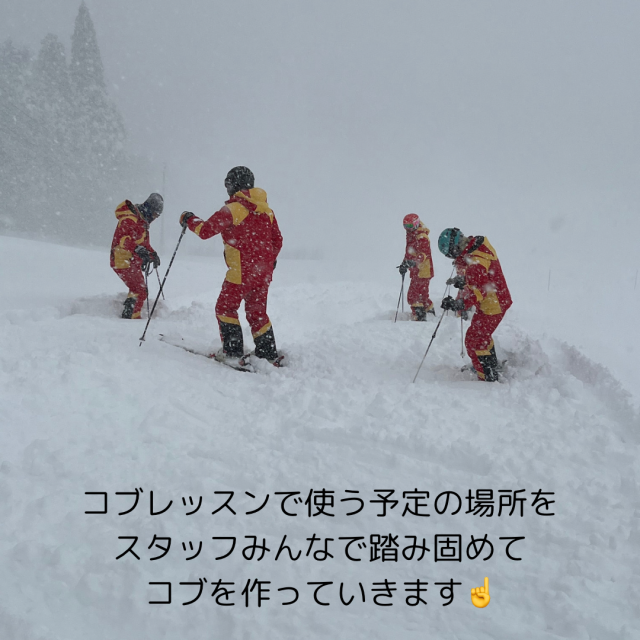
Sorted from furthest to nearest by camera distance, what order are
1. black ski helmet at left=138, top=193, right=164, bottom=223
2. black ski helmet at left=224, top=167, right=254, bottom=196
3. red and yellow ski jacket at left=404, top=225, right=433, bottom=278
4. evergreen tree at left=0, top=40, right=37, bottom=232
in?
evergreen tree at left=0, top=40, right=37, bottom=232 < red and yellow ski jacket at left=404, top=225, right=433, bottom=278 < black ski helmet at left=138, top=193, right=164, bottom=223 < black ski helmet at left=224, top=167, right=254, bottom=196

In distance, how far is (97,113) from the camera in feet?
95.5

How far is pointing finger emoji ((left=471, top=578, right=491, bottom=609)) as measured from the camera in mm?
1816

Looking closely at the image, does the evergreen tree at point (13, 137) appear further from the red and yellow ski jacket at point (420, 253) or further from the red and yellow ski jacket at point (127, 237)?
the red and yellow ski jacket at point (420, 253)

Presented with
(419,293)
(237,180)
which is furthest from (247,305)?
(419,293)

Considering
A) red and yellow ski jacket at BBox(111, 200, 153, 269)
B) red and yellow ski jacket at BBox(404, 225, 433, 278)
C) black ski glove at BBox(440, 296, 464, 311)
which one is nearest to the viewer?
black ski glove at BBox(440, 296, 464, 311)

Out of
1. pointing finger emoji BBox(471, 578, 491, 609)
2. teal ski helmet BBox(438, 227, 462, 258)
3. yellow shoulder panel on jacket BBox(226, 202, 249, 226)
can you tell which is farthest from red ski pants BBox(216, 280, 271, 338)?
pointing finger emoji BBox(471, 578, 491, 609)

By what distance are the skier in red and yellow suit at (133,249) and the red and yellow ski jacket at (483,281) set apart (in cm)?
496

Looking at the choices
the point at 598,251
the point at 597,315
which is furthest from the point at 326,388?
the point at 598,251

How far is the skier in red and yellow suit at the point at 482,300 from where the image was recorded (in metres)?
4.60

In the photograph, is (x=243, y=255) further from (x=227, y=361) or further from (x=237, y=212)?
(x=227, y=361)

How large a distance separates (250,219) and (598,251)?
29542mm

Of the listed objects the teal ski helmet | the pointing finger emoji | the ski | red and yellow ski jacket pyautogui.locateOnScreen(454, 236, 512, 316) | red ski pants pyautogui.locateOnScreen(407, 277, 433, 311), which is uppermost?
the teal ski helmet

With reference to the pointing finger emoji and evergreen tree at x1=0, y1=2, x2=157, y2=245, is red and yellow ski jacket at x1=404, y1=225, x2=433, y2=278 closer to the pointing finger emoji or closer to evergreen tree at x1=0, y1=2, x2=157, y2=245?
the pointing finger emoji

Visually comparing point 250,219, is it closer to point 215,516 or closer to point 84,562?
point 215,516
